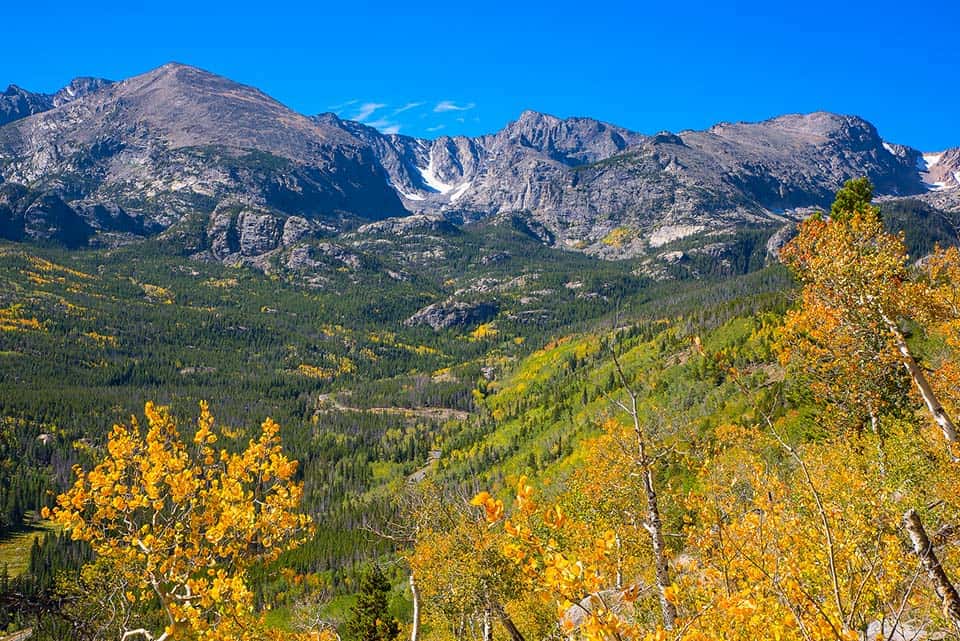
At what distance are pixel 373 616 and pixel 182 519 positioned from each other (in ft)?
137

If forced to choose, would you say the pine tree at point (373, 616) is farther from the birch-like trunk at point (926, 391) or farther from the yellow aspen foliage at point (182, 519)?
the birch-like trunk at point (926, 391)

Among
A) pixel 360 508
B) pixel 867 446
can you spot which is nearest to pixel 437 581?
pixel 867 446

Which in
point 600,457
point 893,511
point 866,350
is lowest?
point 600,457

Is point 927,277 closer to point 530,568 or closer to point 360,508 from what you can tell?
point 530,568

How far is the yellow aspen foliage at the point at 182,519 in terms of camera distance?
9.83m

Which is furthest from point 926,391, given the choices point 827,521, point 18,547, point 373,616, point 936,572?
point 18,547

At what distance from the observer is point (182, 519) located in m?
10.6

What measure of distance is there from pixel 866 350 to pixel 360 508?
502 ft

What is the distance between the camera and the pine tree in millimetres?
45062

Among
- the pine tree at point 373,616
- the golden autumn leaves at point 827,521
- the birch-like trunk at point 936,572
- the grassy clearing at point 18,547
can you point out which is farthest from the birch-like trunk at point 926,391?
the grassy clearing at point 18,547

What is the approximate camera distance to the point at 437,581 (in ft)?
76.3

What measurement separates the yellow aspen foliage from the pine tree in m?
38.4

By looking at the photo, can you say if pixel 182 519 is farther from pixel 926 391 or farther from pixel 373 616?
pixel 373 616

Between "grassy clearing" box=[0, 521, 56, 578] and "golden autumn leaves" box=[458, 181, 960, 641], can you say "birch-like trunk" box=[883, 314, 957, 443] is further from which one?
"grassy clearing" box=[0, 521, 56, 578]
